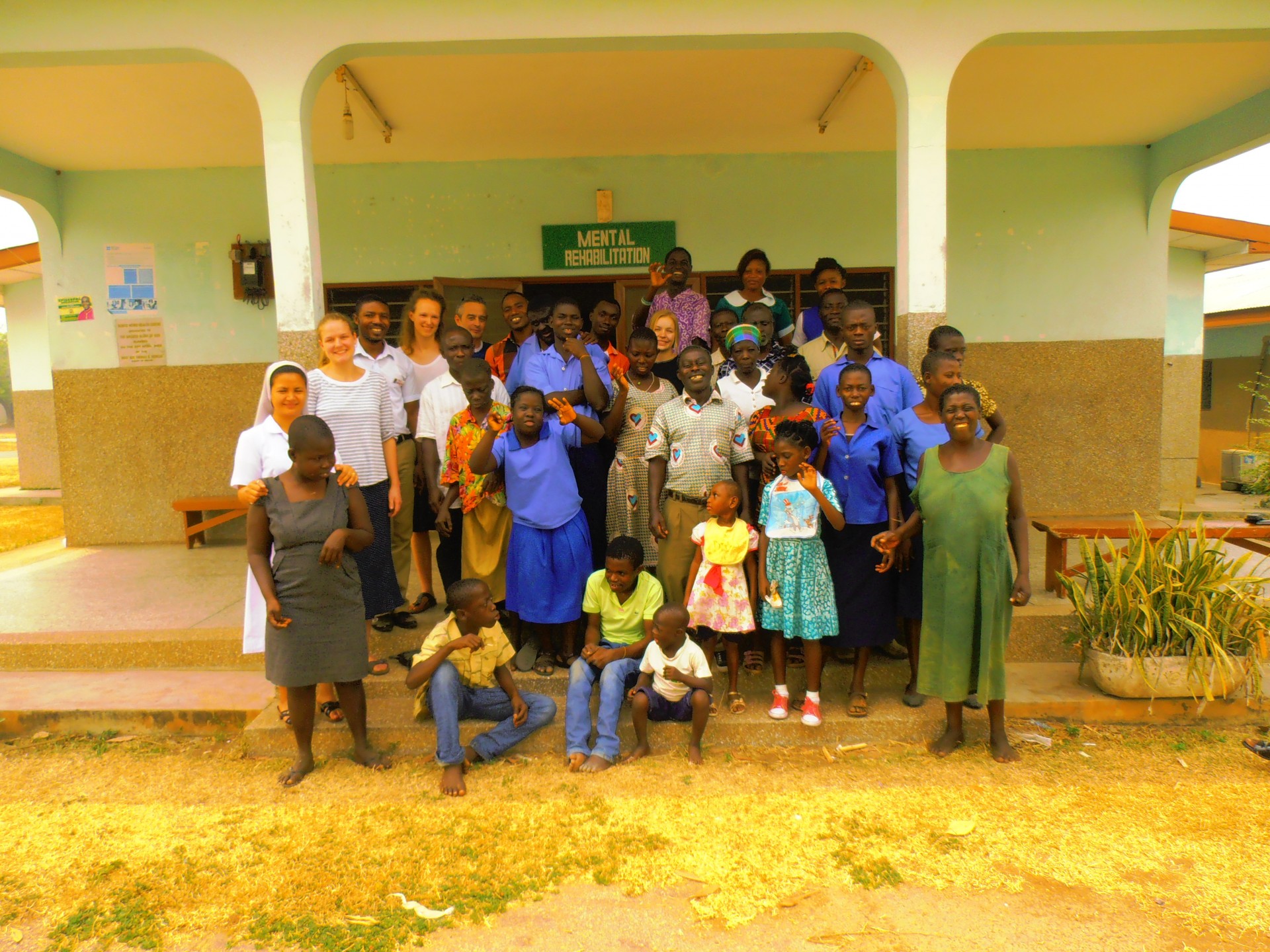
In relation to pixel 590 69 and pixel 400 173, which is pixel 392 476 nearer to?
pixel 590 69

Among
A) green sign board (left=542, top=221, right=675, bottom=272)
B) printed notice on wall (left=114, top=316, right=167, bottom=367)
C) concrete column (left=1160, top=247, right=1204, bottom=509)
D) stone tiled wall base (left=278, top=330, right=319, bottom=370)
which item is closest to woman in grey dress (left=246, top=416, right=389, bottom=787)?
stone tiled wall base (left=278, top=330, right=319, bottom=370)

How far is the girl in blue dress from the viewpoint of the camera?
366 cm

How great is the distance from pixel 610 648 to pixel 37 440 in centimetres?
1289

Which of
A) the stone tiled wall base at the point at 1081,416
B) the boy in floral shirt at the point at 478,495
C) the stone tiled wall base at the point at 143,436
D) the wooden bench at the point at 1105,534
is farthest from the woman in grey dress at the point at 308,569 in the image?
the stone tiled wall base at the point at 1081,416

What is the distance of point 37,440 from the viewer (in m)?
12.7

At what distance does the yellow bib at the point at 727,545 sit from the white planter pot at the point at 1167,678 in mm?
1813

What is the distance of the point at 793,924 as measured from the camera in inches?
98.0

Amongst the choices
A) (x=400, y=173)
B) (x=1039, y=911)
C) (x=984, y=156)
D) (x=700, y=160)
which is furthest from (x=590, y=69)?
(x=1039, y=911)

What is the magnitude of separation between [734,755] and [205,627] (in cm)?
309

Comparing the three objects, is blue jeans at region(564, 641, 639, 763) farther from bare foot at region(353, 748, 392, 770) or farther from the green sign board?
the green sign board

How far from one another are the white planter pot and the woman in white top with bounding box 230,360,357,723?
3567 mm

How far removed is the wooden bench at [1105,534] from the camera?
14.3ft

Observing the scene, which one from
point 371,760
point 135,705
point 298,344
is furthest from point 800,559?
point 135,705

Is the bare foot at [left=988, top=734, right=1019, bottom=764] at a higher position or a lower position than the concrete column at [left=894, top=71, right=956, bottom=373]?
lower
